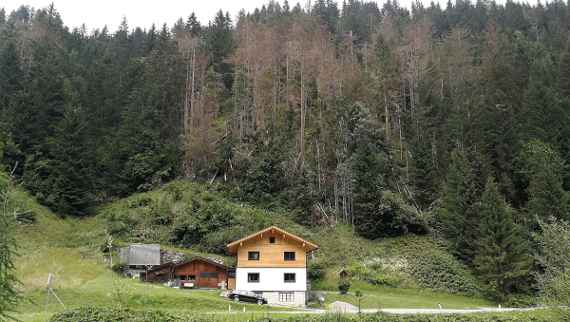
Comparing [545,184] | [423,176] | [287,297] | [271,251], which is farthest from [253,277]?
[545,184]

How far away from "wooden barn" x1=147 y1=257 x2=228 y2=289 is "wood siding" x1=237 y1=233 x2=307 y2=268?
1959 millimetres

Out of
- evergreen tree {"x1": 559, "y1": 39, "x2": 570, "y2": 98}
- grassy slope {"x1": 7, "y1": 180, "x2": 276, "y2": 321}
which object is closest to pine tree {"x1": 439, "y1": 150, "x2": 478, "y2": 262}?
evergreen tree {"x1": 559, "y1": 39, "x2": 570, "y2": 98}

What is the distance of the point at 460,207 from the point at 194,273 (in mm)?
23304

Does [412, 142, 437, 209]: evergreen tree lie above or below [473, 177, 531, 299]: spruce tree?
above

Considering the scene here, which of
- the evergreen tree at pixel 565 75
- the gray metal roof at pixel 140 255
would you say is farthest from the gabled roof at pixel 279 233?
the evergreen tree at pixel 565 75

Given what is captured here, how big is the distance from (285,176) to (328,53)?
Answer: 56.4ft

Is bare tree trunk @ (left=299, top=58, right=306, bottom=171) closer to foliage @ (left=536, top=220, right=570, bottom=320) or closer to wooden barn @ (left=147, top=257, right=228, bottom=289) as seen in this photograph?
wooden barn @ (left=147, top=257, right=228, bottom=289)

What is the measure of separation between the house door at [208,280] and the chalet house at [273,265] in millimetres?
1973

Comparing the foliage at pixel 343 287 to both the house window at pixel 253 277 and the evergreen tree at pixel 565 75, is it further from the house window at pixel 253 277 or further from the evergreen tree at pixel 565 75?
the evergreen tree at pixel 565 75

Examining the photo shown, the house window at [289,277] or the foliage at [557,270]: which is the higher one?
the foliage at [557,270]

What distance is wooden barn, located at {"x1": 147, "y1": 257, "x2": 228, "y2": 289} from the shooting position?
36.1 meters

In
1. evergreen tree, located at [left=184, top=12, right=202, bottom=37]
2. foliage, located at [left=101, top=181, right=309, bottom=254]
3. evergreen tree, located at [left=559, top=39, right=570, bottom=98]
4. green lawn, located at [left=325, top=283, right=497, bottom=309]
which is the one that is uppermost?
evergreen tree, located at [left=184, top=12, right=202, bottom=37]

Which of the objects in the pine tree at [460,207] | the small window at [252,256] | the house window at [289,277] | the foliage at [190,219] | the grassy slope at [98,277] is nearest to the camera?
the grassy slope at [98,277]

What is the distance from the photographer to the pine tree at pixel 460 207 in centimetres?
4031
